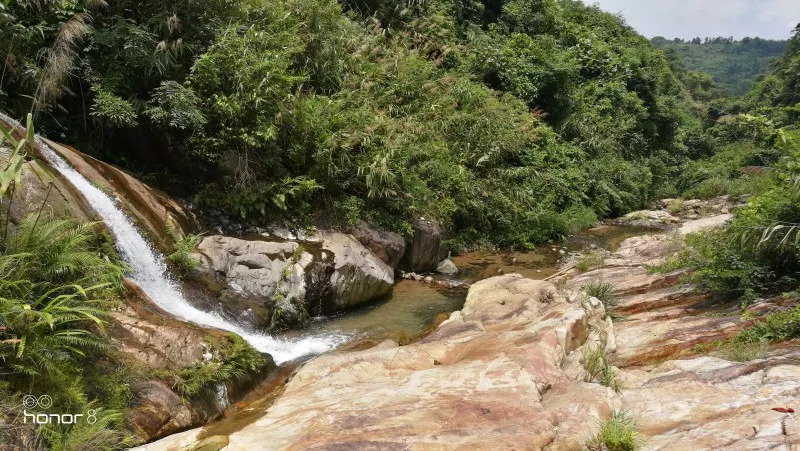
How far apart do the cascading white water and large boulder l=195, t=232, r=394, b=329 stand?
40 centimetres

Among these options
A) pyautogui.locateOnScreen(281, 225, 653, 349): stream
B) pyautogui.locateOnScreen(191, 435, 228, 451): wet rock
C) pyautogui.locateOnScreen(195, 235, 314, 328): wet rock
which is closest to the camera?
pyautogui.locateOnScreen(191, 435, 228, 451): wet rock

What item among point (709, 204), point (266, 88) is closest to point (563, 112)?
point (709, 204)

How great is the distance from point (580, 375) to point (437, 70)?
13811 mm

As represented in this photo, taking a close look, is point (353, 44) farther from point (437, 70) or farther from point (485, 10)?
point (485, 10)

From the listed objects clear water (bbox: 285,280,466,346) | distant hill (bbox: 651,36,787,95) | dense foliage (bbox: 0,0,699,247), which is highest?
distant hill (bbox: 651,36,787,95)

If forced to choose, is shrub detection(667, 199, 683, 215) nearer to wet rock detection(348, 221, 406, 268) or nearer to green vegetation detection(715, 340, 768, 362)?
wet rock detection(348, 221, 406, 268)

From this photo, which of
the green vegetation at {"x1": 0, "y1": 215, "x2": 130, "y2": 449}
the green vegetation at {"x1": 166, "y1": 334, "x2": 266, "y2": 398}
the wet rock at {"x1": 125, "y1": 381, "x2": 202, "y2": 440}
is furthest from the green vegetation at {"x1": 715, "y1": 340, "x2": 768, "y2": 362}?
the green vegetation at {"x1": 0, "y1": 215, "x2": 130, "y2": 449}

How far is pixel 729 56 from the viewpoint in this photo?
143750 mm

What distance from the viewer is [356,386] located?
514 cm

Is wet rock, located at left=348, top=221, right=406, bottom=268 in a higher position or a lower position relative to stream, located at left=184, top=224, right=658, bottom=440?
higher

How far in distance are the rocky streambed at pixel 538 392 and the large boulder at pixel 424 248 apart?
471cm

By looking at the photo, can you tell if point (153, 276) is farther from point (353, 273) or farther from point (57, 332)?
point (353, 273)

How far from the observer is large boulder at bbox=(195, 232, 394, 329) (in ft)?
26.7
